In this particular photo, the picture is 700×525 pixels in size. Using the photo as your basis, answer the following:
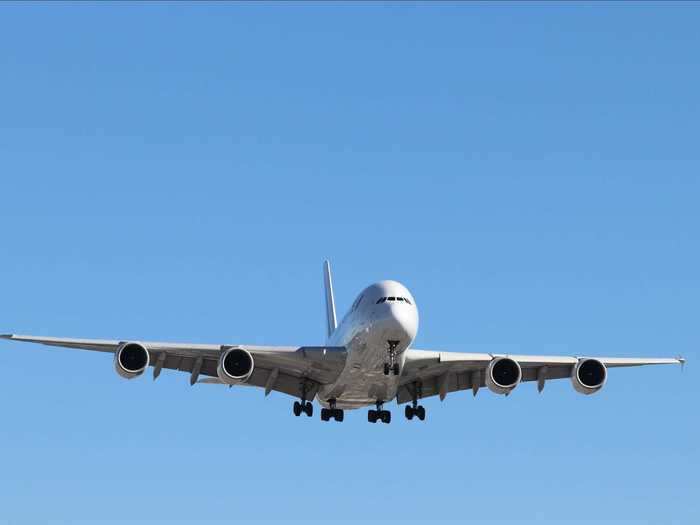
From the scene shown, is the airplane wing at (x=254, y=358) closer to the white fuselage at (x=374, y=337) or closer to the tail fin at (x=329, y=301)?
the white fuselage at (x=374, y=337)

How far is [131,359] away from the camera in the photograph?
48.2 m

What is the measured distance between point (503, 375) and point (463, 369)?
257 centimetres

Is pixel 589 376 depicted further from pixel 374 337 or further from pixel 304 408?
pixel 304 408

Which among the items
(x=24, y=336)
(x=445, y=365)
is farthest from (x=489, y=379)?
(x=24, y=336)

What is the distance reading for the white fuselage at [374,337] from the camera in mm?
46375

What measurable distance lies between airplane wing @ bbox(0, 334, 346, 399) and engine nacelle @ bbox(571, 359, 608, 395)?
9.39 m

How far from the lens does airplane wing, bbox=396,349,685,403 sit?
166ft

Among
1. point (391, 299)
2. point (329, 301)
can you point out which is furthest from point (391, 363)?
point (329, 301)

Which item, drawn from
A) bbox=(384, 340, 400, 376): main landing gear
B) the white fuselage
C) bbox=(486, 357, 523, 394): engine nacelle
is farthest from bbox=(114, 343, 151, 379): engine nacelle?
bbox=(486, 357, 523, 394): engine nacelle

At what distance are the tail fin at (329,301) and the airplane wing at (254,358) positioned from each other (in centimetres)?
1641

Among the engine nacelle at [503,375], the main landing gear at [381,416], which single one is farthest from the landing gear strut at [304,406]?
the engine nacelle at [503,375]

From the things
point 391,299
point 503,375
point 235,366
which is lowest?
point 235,366

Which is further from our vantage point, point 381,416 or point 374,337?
point 381,416

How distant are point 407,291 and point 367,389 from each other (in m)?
5.55
